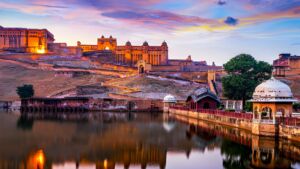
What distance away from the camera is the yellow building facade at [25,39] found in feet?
378

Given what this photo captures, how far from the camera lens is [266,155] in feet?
71.6

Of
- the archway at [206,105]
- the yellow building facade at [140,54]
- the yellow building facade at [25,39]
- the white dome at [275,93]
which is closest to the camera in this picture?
the white dome at [275,93]

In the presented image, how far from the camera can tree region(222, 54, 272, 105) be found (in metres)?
50.7

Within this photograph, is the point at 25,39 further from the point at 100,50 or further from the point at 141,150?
the point at 141,150

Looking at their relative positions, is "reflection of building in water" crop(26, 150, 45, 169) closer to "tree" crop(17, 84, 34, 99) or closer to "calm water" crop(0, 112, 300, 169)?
"calm water" crop(0, 112, 300, 169)

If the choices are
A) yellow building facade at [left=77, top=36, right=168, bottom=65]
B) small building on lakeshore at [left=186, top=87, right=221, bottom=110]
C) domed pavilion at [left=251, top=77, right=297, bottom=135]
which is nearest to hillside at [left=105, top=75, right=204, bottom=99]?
small building on lakeshore at [left=186, top=87, right=221, bottom=110]

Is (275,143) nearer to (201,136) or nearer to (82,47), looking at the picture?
(201,136)

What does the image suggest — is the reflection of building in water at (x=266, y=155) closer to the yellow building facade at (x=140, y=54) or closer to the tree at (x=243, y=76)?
the tree at (x=243, y=76)

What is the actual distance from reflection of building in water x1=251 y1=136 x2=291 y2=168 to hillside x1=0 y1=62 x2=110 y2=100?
5927 centimetres

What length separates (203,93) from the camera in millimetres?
53156

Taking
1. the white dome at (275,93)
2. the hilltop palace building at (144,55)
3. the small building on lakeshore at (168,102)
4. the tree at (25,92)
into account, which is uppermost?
the hilltop palace building at (144,55)

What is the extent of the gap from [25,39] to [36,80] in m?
29.7

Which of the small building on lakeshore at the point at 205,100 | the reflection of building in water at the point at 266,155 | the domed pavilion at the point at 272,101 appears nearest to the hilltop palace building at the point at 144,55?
the small building on lakeshore at the point at 205,100

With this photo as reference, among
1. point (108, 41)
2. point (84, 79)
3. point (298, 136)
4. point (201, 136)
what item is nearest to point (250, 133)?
point (201, 136)
